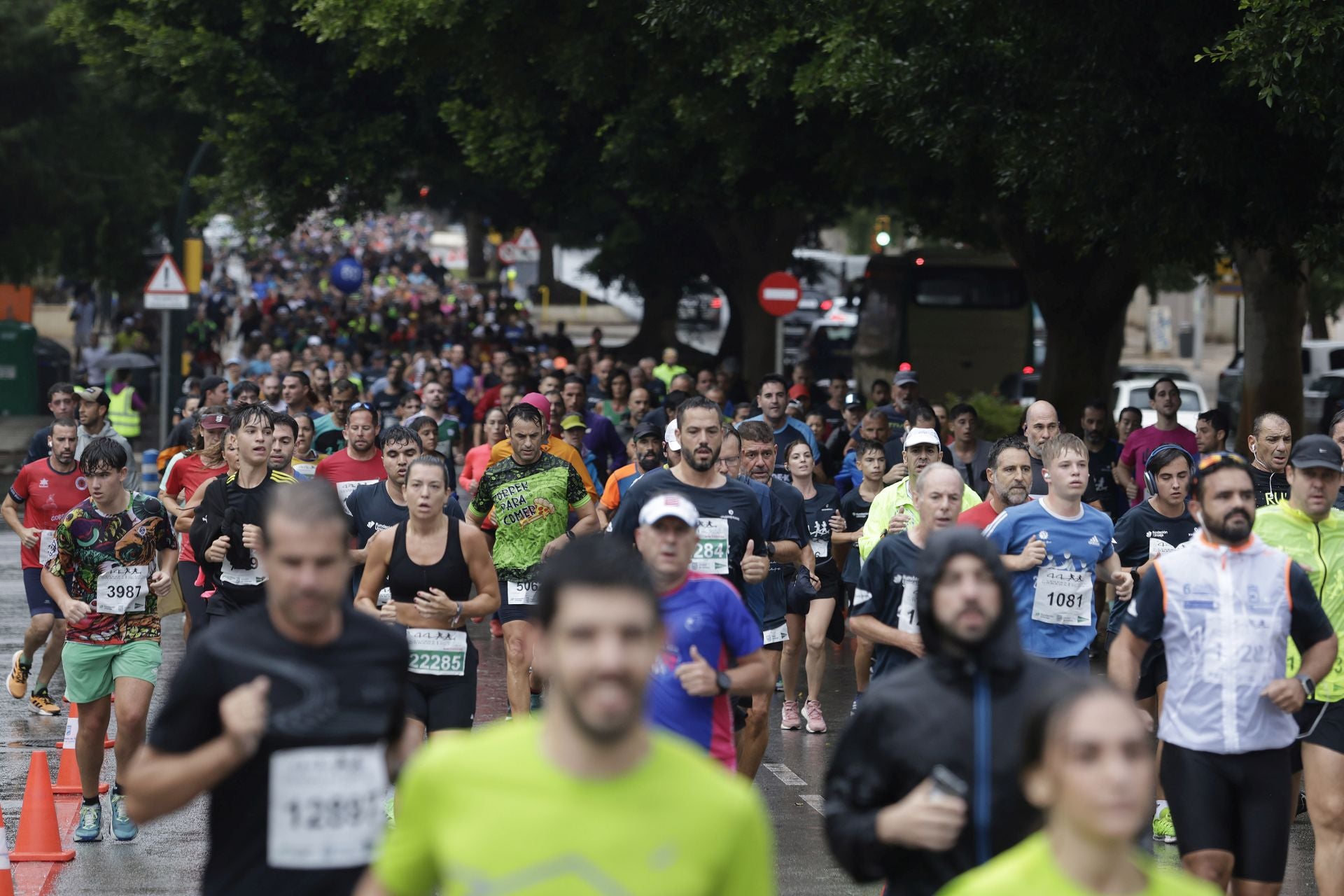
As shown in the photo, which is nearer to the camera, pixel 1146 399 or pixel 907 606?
pixel 907 606

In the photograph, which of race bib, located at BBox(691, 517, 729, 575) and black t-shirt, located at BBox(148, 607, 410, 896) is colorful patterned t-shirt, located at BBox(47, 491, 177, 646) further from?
black t-shirt, located at BBox(148, 607, 410, 896)

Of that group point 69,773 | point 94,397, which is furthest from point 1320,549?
point 94,397

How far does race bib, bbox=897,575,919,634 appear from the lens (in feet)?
24.3

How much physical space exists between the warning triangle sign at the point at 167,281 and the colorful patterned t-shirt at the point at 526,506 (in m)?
14.3

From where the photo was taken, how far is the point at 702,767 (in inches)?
129

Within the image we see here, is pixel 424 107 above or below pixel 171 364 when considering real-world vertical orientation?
above

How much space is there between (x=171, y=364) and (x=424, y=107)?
16.1 feet

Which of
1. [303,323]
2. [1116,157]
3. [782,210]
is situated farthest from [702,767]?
[303,323]

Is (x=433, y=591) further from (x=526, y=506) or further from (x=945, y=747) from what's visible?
(x=945, y=747)

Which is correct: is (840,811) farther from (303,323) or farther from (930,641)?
(303,323)

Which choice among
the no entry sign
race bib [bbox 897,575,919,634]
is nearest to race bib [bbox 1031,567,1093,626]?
race bib [bbox 897,575,919,634]

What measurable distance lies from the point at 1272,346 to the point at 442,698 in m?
16.5

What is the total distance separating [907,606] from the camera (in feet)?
24.7

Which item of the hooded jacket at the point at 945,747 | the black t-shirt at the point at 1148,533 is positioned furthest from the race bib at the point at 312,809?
the black t-shirt at the point at 1148,533
